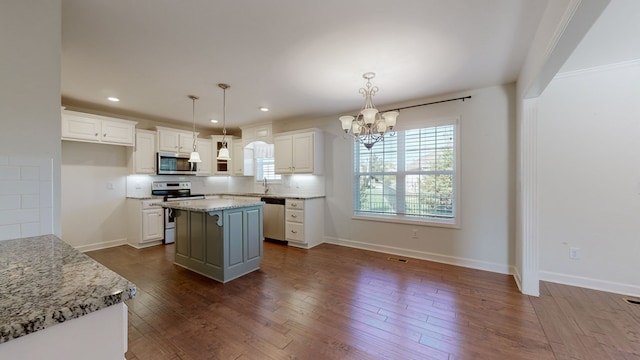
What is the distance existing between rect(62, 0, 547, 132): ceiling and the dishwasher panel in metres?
2.03

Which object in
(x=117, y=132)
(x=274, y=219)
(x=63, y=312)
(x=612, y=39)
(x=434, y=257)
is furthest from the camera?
(x=274, y=219)

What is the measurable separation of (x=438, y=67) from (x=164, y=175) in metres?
5.35

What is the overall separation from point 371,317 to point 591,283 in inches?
106

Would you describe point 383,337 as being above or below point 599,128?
below

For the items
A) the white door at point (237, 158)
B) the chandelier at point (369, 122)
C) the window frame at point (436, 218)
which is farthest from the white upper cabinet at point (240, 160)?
the chandelier at point (369, 122)

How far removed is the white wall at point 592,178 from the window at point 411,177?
1049 millimetres

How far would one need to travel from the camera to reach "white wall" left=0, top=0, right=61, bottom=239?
1.44 m

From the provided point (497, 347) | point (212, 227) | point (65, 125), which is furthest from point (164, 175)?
point (497, 347)

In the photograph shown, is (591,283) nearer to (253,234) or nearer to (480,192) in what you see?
(480,192)

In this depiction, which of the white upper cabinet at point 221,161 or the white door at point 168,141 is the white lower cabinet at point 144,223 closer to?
the white door at point 168,141

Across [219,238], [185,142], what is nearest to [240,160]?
[185,142]

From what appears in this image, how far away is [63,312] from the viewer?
2.06ft

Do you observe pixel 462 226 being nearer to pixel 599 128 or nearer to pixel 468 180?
pixel 468 180

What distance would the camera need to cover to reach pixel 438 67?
2.84m
